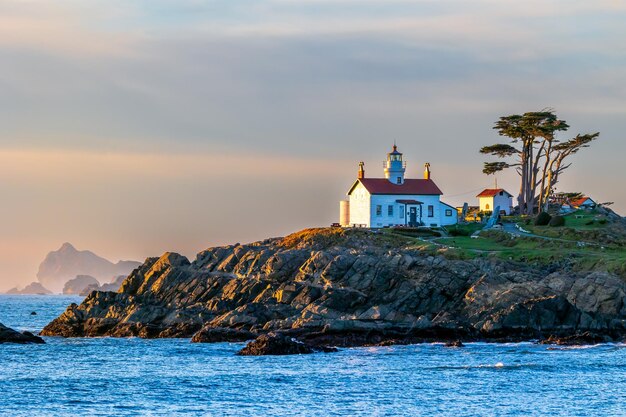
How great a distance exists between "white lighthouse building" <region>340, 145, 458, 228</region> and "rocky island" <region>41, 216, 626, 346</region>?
2198 cm

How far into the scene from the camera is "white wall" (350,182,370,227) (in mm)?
123938

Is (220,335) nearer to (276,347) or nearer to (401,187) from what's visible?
(276,347)

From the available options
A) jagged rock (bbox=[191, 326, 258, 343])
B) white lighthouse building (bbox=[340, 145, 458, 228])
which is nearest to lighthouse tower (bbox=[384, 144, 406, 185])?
white lighthouse building (bbox=[340, 145, 458, 228])

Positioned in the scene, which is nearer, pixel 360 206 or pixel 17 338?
pixel 17 338

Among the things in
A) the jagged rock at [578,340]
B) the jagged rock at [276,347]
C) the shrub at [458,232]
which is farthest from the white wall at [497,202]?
the jagged rock at [276,347]

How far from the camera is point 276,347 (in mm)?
72375

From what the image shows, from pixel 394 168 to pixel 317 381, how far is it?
70325 millimetres

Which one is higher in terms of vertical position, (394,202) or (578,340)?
(394,202)

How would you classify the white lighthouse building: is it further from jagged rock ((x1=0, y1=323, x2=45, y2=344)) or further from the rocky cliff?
jagged rock ((x1=0, y1=323, x2=45, y2=344))

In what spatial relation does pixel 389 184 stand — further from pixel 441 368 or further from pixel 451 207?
pixel 441 368

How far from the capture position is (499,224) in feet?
394

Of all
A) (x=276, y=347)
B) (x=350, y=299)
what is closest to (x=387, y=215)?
(x=350, y=299)

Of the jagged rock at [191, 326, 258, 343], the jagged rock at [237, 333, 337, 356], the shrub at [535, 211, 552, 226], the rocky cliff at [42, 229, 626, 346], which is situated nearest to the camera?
the jagged rock at [237, 333, 337, 356]

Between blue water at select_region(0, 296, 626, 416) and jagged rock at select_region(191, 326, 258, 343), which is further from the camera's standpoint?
jagged rock at select_region(191, 326, 258, 343)
